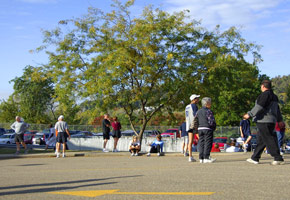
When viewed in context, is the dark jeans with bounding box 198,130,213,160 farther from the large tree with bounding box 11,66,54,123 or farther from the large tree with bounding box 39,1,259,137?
the large tree with bounding box 11,66,54,123

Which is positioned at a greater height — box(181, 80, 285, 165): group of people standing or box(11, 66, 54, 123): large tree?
box(11, 66, 54, 123): large tree

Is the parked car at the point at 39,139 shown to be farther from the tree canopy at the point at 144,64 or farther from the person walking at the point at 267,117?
the person walking at the point at 267,117

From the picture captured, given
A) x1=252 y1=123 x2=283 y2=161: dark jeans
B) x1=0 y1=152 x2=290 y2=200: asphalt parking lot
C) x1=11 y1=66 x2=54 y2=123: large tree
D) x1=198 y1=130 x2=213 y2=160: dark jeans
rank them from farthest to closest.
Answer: x1=11 y1=66 x2=54 y2=123: large tree < x1=198 y1=130 x2=213 y2=160: dark jeans < x1=252 y1=123 x2=283 y2=161: dark jeans < x1=0 y1=152 x2=290 y2=200: asphalt parking lot

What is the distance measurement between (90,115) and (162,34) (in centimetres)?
633

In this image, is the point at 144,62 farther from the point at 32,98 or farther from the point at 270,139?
the point at 32,98

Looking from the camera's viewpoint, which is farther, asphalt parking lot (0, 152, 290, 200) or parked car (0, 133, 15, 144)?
parked car (0, 133, 15, 144)

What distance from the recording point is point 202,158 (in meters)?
12.3

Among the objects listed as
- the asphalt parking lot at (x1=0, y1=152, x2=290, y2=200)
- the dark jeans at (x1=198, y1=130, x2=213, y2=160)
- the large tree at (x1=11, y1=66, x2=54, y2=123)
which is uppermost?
the large tree at (x1=11, y1=66, x2=54, y2=123)

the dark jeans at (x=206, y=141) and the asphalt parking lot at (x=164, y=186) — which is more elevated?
the dark jeans at (x=206, y=141)

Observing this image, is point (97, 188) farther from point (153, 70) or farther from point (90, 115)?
point (90, 115)

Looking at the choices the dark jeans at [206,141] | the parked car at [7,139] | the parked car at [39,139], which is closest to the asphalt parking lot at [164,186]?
the dark jeans at [206,141]

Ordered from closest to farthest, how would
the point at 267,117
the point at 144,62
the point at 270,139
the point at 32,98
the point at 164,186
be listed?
the point at 164,186 → the point at 270,139 → the point at 267,117 → the point at 144,62 → the point at 32,98

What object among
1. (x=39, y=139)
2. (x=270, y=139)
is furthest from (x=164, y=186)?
(x=39, y=139)

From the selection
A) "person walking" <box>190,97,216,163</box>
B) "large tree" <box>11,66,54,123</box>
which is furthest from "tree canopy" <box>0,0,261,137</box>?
"large tree" <box>11,66,54,123</box>
